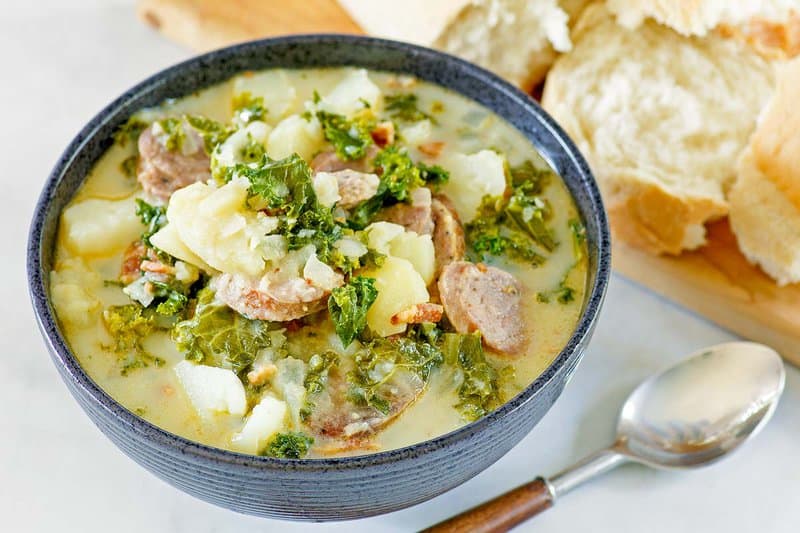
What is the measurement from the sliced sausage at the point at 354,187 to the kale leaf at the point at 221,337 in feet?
1.33

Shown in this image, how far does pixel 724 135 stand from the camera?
362 cm

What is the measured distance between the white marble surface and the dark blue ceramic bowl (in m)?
0.44

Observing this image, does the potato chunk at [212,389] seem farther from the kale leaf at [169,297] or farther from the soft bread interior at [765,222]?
the soft bread interior at [765,222]

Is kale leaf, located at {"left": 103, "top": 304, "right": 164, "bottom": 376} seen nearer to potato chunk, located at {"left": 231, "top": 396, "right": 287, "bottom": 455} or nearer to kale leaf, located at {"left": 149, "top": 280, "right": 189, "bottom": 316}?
kale leaf, located at {"left": 149, "top": 280, "right": 189, "bottom": 316}

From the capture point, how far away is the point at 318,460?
221 cm


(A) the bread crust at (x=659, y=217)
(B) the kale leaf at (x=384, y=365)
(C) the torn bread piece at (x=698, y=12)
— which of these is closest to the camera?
(B) the kale leaf at (x=384, y=365)

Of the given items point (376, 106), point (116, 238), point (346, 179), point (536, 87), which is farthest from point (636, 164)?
point (116, 238)

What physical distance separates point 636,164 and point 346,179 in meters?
1.31

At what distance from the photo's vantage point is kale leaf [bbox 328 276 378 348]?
2408 mm

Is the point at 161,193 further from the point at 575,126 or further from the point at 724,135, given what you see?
the point at 724,135

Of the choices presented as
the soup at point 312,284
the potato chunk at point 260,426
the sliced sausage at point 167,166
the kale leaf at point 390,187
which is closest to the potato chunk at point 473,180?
the soup at point 312,284

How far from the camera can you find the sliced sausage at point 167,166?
284cm

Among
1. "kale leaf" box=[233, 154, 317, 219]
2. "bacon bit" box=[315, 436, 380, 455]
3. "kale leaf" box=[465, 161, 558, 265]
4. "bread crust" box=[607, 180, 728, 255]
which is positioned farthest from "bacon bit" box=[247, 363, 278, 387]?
"bread crust" box=[607, 180, 728, 255]

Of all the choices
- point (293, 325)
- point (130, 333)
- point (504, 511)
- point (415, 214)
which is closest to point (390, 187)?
point (415, 214)
